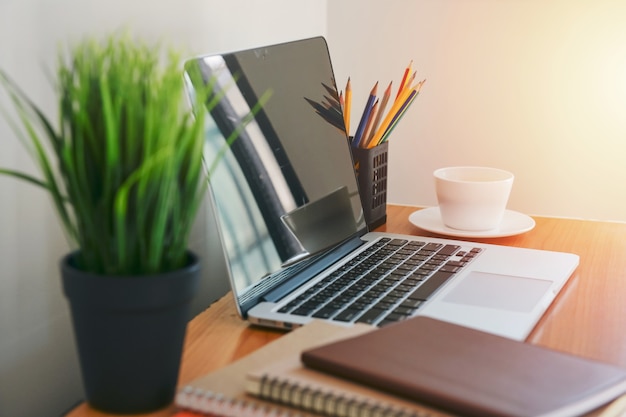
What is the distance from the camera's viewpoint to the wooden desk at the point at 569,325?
76 centimetres

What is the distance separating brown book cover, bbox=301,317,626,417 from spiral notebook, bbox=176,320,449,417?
10 mm

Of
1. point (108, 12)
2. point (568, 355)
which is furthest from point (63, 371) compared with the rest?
point (568, 355)

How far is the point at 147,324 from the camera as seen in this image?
1.93ft

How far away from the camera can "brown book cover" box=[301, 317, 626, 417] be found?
586 millimetres

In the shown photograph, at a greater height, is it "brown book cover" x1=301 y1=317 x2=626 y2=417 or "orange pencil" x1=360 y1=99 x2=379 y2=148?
"orange pencil" x1=360 y1=99 x2=379 y2=148

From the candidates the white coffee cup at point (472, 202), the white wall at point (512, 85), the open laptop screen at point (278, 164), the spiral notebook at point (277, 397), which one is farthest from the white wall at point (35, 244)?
the white wall at point (512, 85)

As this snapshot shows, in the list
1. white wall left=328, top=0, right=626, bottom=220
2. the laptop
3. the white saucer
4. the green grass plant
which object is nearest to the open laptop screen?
the laptop

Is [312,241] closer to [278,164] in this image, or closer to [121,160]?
[278,164]

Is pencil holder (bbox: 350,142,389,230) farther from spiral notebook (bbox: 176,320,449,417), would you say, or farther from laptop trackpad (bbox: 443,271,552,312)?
spiral notebook (bbox: 176,320,449,417)

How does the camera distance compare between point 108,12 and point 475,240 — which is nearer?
point 108,12

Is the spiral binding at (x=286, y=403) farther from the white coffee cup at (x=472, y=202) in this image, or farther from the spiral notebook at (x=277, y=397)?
the white coffee cup at (x=472, y=202)

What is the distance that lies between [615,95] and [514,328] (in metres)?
0.81

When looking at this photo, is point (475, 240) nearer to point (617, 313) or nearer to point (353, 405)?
point (617, 313)

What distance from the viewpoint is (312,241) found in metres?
0.99
